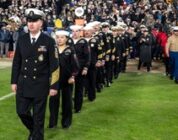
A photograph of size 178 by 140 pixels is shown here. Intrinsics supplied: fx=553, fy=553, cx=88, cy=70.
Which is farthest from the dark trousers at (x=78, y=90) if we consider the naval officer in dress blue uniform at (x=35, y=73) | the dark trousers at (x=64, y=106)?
the naval officer in dress blue uniform at (x=35, y=73)

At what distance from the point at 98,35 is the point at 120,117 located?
414 cm

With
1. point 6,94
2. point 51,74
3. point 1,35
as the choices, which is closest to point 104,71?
point 6,94

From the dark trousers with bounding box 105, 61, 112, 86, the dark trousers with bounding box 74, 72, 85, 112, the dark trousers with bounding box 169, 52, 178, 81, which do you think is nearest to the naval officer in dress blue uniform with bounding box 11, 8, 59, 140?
the dark trousers with bounding box 74, 72, 85, 112

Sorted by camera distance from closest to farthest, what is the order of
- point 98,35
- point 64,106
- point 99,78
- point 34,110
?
1. point 34,110
2. point 64,106
3. point 98,35
4. point 99,78

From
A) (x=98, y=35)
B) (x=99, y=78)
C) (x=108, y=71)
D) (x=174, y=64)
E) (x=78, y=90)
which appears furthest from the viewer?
(x=174, y=64)

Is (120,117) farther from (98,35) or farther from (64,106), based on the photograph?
(98,35)

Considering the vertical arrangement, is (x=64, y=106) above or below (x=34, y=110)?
below

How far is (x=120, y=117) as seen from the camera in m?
12.3

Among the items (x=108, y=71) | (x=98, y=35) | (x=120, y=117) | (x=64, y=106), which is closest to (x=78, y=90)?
(x=120, y=117)

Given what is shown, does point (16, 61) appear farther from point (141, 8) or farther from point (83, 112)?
point (141, 8)

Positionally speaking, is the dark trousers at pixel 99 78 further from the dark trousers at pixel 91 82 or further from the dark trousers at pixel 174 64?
the dark trousers at pixel 174 64

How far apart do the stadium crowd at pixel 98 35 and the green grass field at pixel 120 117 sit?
48 cm

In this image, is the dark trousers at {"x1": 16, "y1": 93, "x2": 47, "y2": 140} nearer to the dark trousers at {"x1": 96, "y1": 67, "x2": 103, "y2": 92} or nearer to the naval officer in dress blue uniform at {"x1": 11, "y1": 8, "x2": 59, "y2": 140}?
the naval officer in dress blue uniform at {"x1": 11, "y1": 8, "x2": 59, "y2": 140}

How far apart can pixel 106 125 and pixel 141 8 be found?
22888 millimetres
